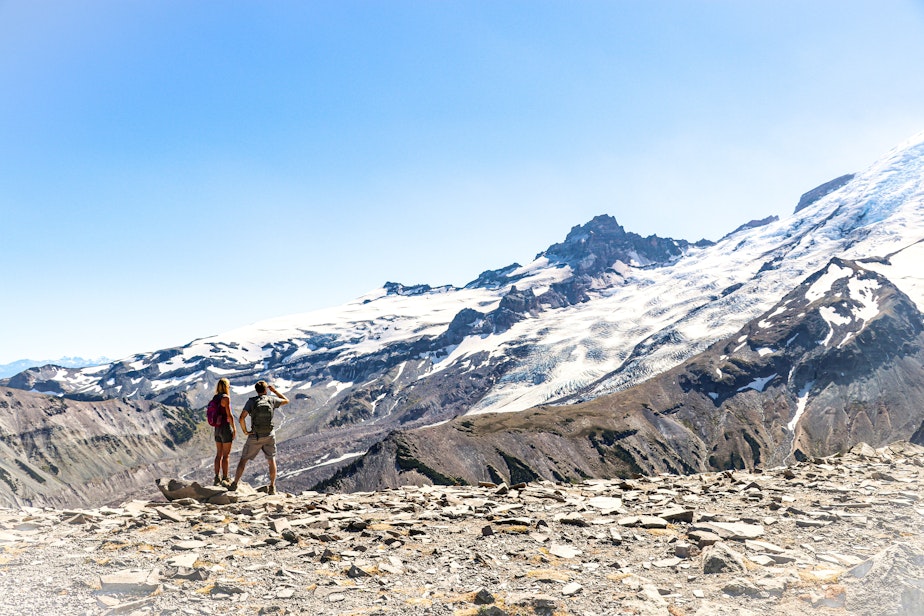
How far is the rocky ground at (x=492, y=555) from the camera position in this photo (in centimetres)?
1030

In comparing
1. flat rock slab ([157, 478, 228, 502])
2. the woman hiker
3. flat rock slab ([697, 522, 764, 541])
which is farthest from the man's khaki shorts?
flat rock slab ([697, 522, 764, 541])

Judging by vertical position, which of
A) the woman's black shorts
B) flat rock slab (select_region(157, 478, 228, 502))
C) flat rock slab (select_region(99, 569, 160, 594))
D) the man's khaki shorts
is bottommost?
flat rock slab (select_region(157, 478, 228, 502))

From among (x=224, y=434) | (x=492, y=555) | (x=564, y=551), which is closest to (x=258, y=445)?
(x=224, y=434)

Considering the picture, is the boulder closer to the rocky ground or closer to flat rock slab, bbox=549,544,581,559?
the rocky ground

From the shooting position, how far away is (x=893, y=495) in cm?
1702

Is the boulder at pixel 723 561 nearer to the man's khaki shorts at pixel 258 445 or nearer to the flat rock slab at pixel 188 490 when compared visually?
the man's khaki shorts at pixel 258 445

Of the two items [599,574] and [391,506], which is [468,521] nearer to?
[391,506]

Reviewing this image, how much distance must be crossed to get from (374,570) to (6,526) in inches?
483

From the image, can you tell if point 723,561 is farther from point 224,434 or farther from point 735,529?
point 224,434

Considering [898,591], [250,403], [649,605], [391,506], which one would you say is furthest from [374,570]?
[250,403]

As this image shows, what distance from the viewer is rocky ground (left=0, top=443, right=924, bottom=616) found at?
10.3 meters

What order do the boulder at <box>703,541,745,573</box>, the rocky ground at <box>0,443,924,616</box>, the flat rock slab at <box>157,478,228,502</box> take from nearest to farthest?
the rocky ground at <box>0,443,924,616</box>
the boulder at <box>703,541,745,573</box>
the flat rock slab at <box>157,478,228,502</box>

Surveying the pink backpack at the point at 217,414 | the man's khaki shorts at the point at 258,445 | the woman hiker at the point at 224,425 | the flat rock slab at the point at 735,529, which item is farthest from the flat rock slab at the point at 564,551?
the pink backpack at the point at 217,414

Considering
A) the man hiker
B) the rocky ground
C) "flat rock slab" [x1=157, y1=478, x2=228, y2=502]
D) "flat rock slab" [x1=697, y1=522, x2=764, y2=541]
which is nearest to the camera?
the rocky ground
